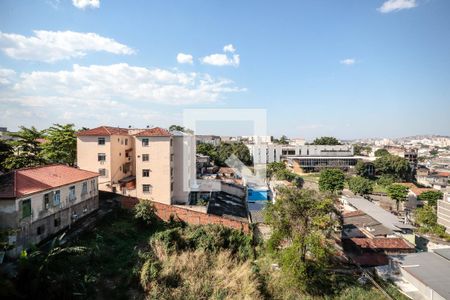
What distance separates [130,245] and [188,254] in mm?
3242

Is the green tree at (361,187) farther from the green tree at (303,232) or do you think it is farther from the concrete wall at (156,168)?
the concrete wall at (156,168)

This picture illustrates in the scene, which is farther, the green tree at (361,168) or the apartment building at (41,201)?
the green tree at (361,168)

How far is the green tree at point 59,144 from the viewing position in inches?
798

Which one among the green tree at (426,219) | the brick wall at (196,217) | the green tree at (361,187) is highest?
the brick wall at (196,217)

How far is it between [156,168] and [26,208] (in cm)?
906

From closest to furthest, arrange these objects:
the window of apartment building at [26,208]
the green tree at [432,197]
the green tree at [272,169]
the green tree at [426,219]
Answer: the window of apartment building at [26,208], the green tree at [426,219], the green tree at [432,197], the green tree at [272,169]

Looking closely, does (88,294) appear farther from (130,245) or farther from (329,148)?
(329,148)

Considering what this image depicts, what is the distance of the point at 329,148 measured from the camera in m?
66.9

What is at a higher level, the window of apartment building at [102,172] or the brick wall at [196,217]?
the window of apartment building at [102,172]

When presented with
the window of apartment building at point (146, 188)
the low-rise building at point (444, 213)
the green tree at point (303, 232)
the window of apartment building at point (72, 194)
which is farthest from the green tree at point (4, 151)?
the low-rise building at point (444, 213)

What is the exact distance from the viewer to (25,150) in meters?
19.9

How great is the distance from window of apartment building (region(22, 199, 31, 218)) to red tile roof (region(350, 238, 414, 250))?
62.5 feet

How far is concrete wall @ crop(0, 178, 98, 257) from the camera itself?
35.2 feet

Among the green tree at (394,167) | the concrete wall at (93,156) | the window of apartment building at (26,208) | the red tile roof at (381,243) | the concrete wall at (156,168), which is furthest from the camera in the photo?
the green tree at (394,167)
